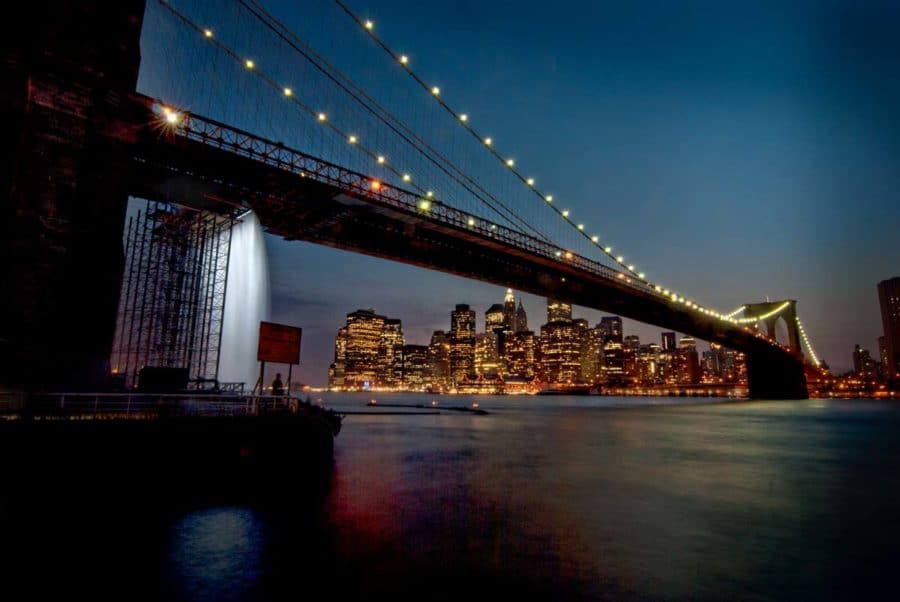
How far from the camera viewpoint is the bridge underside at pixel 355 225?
82.4ft

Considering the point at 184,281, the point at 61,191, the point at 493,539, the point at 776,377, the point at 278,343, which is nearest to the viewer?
the point at 493,539

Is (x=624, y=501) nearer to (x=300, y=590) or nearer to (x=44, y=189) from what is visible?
(x=300, y=590)

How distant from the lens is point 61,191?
14766 millimetres

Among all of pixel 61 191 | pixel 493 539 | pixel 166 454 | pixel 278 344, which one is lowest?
pixel 493 539

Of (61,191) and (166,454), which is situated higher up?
(61,191)

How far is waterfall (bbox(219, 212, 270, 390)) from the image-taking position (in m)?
32.1

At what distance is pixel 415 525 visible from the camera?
29.1 feet

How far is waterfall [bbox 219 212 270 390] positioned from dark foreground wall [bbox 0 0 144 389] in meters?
13.4

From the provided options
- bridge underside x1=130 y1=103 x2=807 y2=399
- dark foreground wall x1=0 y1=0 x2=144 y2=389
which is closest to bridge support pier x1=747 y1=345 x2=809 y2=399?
bridge underside x1=130 y1=103 x2=807 y2=399

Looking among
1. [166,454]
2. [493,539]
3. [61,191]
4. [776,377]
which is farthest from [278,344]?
[776,377]

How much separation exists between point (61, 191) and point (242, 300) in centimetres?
2215

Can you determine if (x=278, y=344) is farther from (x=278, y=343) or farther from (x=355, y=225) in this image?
(x=355, y=225)

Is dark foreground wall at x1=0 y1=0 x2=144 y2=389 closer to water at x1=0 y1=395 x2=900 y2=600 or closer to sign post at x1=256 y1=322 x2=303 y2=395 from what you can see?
sign post at x1=256 y1=322 x2=303 y2=395

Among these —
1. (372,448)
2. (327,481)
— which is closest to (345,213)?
(372,448)
